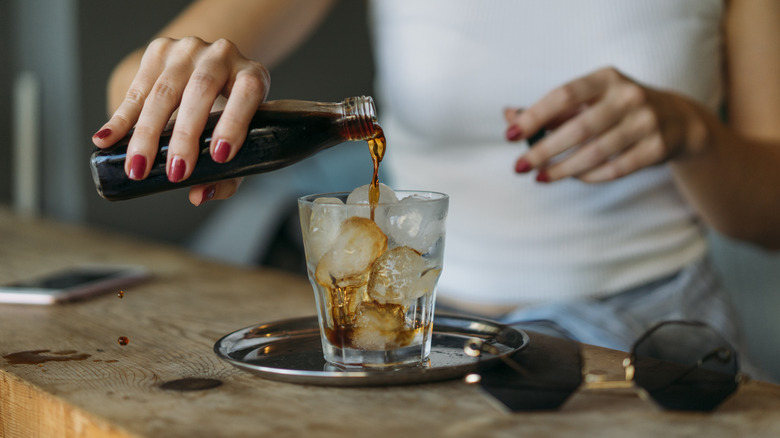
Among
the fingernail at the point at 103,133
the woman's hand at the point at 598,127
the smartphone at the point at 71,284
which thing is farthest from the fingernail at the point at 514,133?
the smartphone at the point at 71,284

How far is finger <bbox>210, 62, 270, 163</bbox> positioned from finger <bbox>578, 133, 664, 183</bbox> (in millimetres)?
457

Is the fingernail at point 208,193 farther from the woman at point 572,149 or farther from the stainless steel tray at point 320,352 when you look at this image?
the woman at point 572,149

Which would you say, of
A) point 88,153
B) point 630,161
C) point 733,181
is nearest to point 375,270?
point 630,161

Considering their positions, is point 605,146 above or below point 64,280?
above

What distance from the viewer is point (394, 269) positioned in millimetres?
605

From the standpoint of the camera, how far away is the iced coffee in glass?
23.3 inches

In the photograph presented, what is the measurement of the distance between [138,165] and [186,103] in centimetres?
7

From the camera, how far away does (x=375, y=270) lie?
0.60 meters

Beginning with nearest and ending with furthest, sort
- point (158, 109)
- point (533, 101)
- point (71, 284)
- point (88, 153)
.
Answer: point (158, 109), point (71, 284), point (533, 101), point (88, 153)

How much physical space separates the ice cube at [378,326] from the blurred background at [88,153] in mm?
1891

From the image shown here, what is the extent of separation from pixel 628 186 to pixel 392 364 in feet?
2.51

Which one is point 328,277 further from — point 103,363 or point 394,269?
point 103,363

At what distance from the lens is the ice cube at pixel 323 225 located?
59 centimetres

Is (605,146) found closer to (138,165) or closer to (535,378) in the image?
(535,378)
